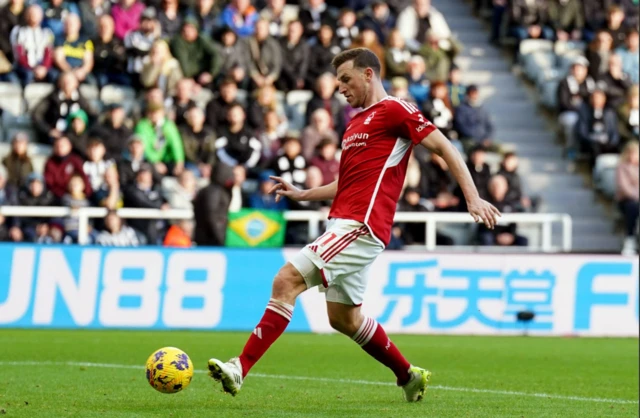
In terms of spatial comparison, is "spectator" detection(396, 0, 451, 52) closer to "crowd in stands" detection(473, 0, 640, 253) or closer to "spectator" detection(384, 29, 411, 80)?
"spectator" detection(384, 29, 411, 80)

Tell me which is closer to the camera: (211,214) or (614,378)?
(614,378)

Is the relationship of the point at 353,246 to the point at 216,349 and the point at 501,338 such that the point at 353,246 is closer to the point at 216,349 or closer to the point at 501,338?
the point at 216,349

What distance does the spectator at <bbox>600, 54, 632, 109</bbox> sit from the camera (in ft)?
70.6

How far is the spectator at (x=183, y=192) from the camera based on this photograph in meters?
17.6

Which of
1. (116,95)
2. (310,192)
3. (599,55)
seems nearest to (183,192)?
(116,95)

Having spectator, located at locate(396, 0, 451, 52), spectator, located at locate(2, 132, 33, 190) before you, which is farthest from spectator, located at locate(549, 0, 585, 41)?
spectator, located at locate(2, 132, 33, 190)

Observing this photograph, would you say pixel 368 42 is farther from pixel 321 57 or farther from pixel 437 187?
pixel 437 187

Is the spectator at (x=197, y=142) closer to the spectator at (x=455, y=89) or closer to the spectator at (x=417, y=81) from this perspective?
the spectator at (x=417, y=81)

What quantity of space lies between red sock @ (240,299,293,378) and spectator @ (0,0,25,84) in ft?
41.6

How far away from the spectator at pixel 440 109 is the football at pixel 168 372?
12.8 m

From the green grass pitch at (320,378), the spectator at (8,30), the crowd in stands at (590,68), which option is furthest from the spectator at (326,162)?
the spectator at (8,30)

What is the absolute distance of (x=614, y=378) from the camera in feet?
34.0

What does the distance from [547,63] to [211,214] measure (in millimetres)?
9403

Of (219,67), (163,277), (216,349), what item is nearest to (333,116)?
(219,67)
